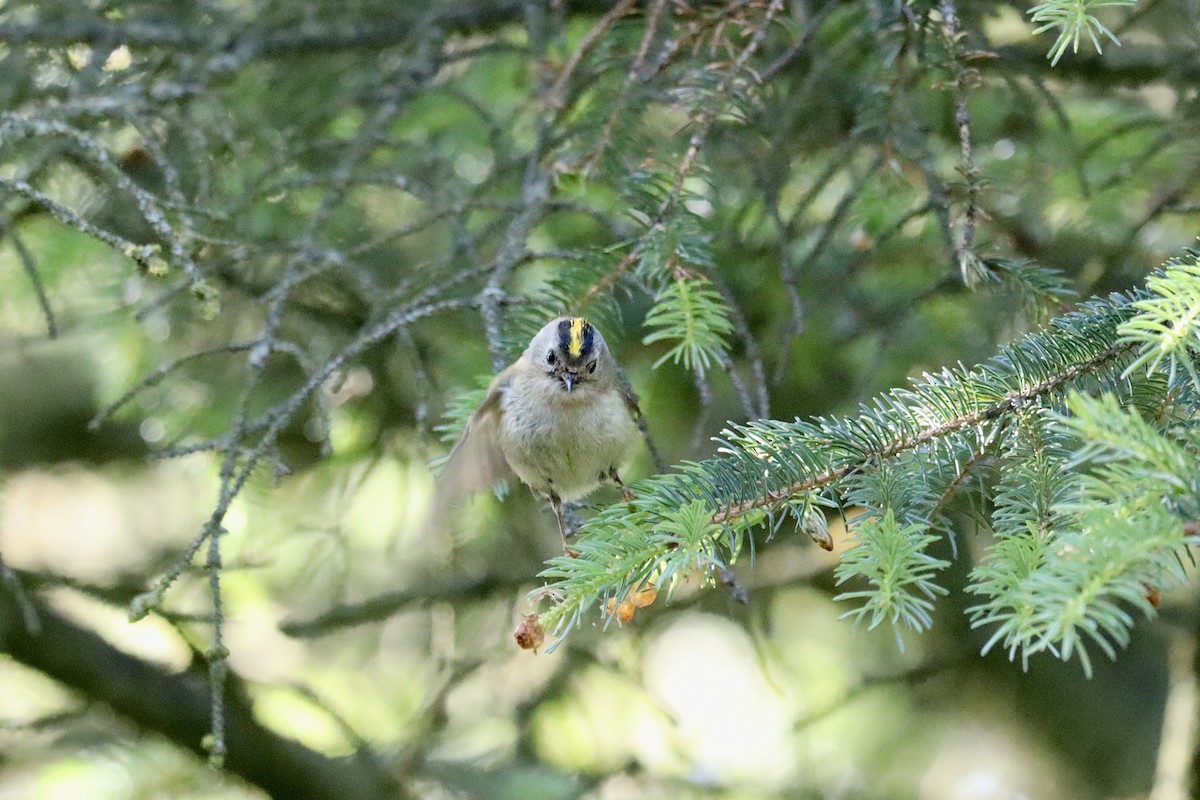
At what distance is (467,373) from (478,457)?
64 centimetres

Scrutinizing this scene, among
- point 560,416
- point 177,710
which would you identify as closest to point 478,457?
point 560,416

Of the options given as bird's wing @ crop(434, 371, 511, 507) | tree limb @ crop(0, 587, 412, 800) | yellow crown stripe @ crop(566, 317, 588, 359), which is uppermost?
yellow crown stripe @ crop(566, 317, 588, 359)

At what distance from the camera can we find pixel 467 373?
3.12 m

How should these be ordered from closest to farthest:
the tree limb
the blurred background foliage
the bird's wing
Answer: the bird's wing → the blurred background foliage → the tree limb

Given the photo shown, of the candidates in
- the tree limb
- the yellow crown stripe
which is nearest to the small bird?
the yellow crown stripe

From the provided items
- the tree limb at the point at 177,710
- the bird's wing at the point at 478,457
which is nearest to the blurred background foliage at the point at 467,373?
the tree limb at the point at 177,710

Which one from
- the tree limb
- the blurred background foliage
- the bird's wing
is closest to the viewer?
the bird's wing

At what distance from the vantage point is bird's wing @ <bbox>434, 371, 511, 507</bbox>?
2.24 meters

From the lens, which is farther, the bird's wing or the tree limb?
the tree limb

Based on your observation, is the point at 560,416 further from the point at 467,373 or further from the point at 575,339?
the point at 467,373

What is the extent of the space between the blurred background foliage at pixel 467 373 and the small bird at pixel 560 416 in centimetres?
10

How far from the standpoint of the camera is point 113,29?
2754mm

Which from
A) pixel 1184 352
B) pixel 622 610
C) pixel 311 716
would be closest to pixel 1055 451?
pixel 1184 352

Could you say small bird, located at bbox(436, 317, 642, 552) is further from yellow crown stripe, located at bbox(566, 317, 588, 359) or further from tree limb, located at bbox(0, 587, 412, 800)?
tree limb, located at bbox(0, 587, 412, 800)
